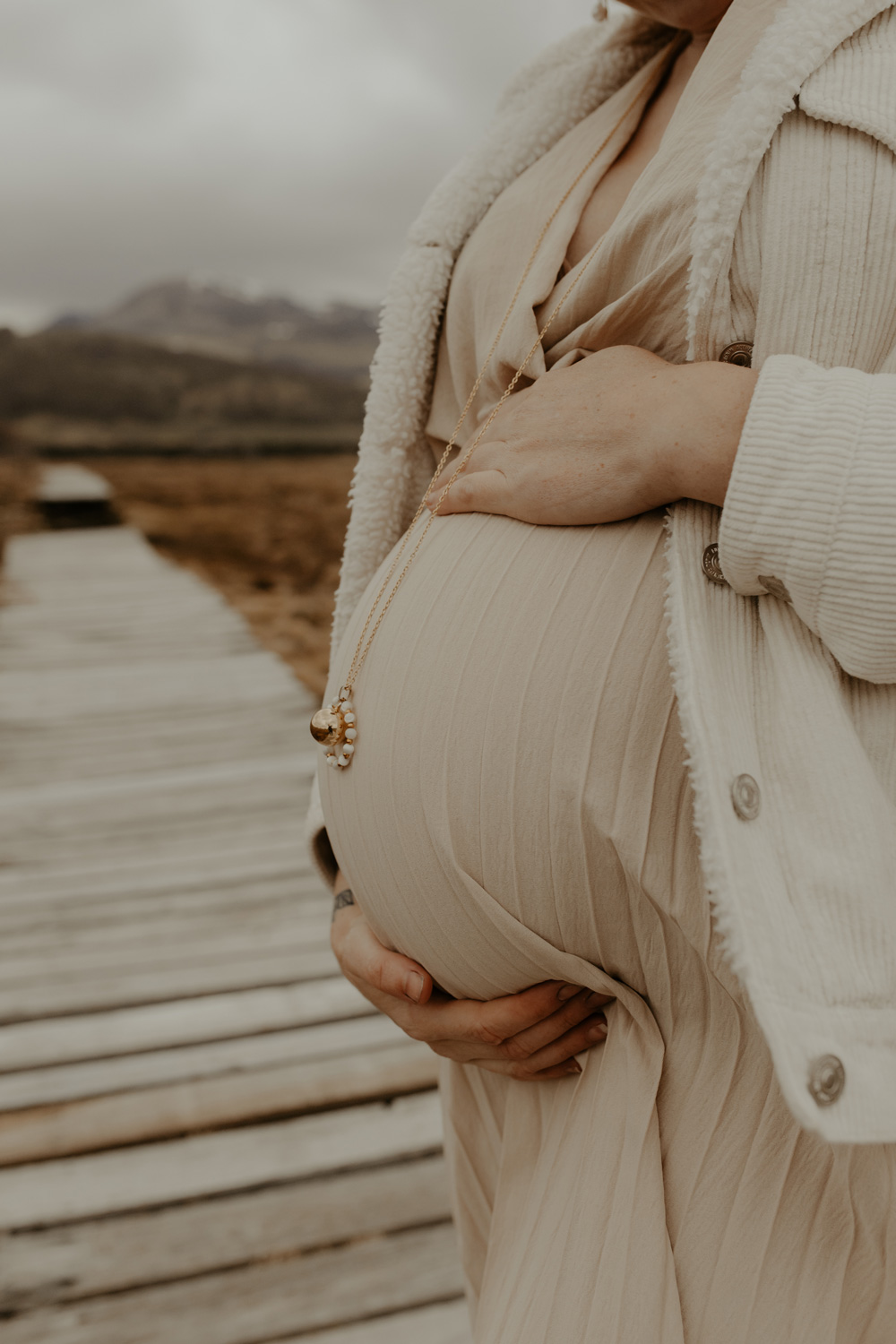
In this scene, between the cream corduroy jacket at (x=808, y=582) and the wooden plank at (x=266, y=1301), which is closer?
the cream corduroy jacket at (x=808, y=582)

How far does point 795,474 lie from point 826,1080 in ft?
1.01

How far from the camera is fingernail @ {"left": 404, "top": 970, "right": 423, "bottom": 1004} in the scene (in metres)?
0.70

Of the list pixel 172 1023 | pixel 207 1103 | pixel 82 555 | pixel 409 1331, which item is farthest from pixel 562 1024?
pixel 82 555

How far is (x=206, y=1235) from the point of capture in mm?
1265

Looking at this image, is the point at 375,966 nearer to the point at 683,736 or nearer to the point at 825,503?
the point at 683,736

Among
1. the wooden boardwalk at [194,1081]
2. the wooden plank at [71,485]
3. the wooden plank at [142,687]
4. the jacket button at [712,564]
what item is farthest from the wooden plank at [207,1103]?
the wooden plank at [71,485]

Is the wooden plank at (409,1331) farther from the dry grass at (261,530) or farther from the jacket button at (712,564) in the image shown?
the dry grass at (261,530)

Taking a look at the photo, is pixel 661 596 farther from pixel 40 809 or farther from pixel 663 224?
pixel 40 809

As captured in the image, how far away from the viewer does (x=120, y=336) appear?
12.3m

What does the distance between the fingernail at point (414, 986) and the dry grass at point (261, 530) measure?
2.42 metres

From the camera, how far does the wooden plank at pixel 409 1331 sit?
1.14m

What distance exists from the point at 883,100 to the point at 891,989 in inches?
19.6

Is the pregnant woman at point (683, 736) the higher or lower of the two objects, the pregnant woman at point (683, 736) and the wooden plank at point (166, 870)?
the higher

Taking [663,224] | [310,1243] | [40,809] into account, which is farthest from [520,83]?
[40,809]
